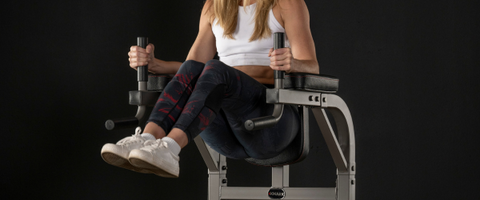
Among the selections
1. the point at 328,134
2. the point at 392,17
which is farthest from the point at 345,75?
the point at 328,134

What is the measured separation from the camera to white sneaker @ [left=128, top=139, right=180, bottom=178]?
105 centimetres

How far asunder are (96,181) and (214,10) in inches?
49.3

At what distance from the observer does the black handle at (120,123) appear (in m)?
1.31

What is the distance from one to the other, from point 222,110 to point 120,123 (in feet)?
1.08

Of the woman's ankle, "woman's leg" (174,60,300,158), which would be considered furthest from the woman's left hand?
the woman's ankle

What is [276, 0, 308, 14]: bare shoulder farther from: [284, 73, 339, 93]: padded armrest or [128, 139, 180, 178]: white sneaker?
[128, 139, 180, 178]: white sneaker

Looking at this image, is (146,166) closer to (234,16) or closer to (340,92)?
(234,16)

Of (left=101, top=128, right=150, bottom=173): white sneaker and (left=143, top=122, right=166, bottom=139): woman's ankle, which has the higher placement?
(left=143, top=122, right=166, bottom=139): woman's ankle

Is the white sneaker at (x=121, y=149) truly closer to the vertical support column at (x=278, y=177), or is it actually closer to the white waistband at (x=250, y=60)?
the white waistband at (x=250, y=60)

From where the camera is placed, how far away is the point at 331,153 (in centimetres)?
165

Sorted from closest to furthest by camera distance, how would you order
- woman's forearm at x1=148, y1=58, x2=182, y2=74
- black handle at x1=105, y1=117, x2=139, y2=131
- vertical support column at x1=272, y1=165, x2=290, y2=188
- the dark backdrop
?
1. black handle at x1=105, y1=117, x2=139, y2=131
2. woman's forearm at x1=148, y1=58, x2=182, y2=74
3. vertical support column at x1=272, y1=165, x2=290, y2=188
4. the dark backdrop

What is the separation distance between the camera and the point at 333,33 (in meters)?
2.51

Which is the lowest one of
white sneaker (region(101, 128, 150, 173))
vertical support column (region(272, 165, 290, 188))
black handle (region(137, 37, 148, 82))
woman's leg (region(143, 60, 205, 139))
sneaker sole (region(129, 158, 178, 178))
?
vertical support column (region(272, 165, 290, 188))

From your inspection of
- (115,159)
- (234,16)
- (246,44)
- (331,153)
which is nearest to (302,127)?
(331,153)
